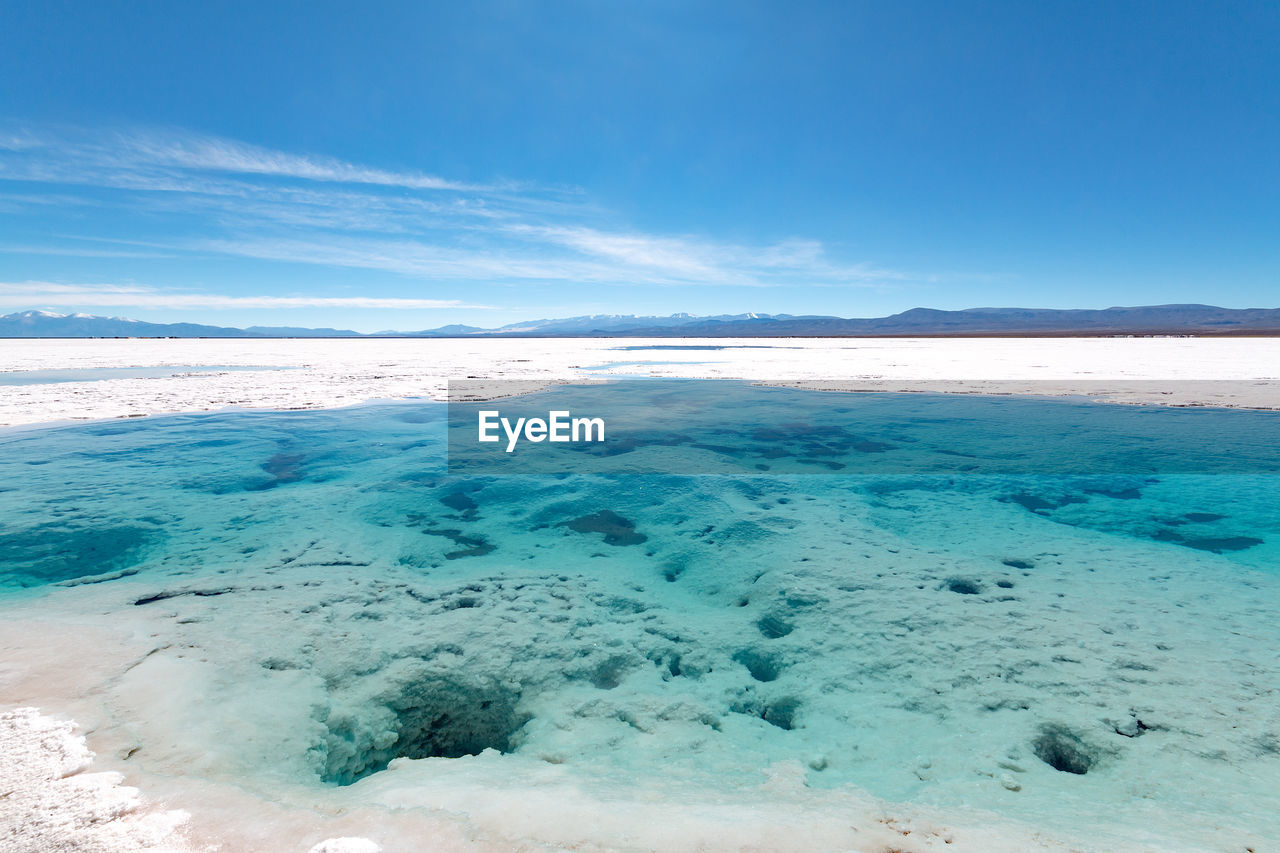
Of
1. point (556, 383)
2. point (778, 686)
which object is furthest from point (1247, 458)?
point (556, 383)

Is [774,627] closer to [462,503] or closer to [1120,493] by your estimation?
[462,503]

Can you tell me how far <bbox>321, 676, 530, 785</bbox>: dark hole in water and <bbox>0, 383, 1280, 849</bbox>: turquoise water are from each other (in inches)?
0.6

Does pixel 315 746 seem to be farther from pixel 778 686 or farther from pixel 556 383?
pixel 556 383

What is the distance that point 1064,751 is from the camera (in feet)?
9.98

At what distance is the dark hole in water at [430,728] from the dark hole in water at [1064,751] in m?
2.89

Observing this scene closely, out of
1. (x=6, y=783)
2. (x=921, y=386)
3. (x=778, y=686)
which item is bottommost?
(x=778, y=686)

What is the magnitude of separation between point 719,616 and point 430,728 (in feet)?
7.48

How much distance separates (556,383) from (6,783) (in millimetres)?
18163

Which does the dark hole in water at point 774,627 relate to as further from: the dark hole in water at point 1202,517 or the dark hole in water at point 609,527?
the dark hole in water at point 1202,517

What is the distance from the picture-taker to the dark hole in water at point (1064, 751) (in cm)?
295

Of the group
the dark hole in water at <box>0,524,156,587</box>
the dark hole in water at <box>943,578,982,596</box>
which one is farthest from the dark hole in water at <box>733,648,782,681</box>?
the dark hole in water at <box>0,524,156,587</box>

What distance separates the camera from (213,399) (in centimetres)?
1518

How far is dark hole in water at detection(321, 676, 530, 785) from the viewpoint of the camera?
3039 mm

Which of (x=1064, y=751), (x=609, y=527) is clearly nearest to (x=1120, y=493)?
(x=1064, y=751)
